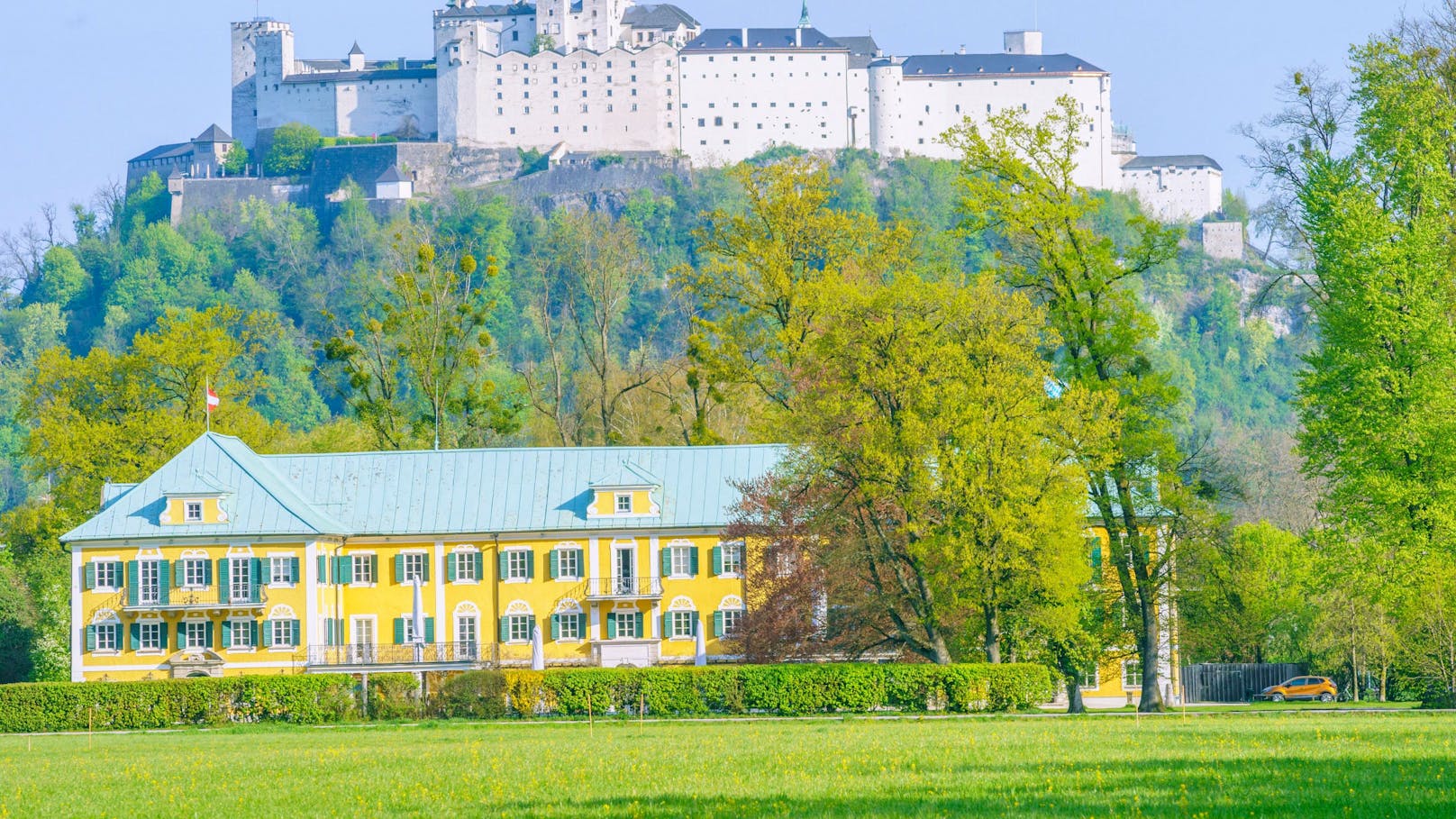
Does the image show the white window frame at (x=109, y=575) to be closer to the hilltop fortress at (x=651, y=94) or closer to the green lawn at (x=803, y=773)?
the green lawn at (x=803, y=773)

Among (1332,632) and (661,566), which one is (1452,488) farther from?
(661,566)

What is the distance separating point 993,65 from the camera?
188m

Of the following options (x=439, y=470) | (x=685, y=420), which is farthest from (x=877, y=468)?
(x=685, y=420)

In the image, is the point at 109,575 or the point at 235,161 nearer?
the point at 109,575

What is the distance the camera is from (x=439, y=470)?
56.7 metres

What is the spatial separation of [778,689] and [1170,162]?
530ft

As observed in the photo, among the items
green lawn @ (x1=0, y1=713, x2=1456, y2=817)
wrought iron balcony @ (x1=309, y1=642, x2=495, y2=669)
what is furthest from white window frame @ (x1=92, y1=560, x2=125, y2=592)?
green lawn @ (x1=0, y1=713, x2=1456, y2=817)

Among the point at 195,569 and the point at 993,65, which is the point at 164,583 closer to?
the point at 195,569

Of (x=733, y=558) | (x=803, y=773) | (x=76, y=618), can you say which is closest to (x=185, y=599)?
(x=76, y=618)

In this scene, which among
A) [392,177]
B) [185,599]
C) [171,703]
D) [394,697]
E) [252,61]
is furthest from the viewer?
[252,61]

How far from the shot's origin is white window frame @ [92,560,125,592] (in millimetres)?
53469

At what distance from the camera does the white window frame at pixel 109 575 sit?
5347cm

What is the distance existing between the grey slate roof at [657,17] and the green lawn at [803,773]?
16629 cm

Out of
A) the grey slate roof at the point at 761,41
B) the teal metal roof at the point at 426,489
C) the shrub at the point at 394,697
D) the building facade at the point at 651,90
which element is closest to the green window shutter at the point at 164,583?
the teal metal roof at the point at 426,489
